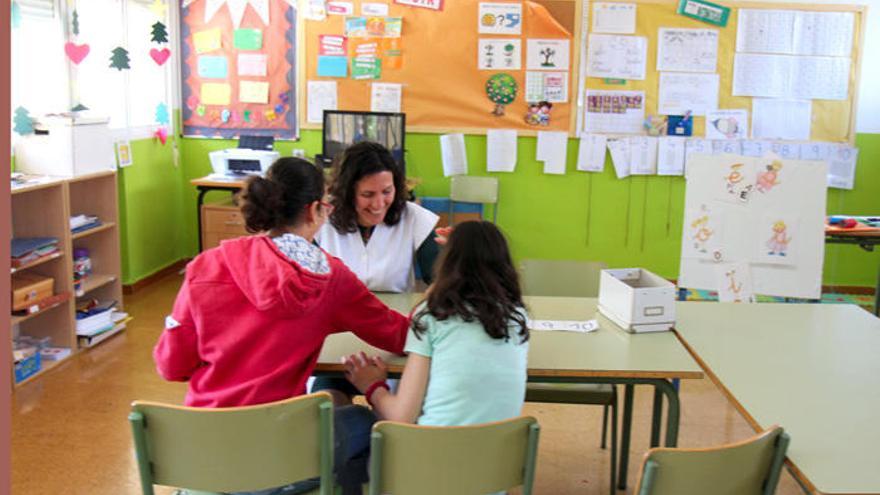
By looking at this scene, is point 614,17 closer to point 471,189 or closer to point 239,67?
point 471,189

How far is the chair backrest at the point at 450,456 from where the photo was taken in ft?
5.28

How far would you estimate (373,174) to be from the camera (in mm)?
2668


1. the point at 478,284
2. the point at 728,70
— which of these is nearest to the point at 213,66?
the point at 728,70

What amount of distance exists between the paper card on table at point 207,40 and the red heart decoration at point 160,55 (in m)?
0.24

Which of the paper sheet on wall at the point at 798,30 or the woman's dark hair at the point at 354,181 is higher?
the paper sheet on wall at the point at 798,30

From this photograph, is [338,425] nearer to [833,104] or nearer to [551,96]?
[551,96]

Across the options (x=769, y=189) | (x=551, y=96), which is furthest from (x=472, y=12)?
(x=769, y=189)

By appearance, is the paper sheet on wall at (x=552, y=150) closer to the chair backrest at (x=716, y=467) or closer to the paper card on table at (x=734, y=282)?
the paper card on table at (x=734, y=282)

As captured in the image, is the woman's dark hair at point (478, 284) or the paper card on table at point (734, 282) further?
the paper card on table at point (734, 282)

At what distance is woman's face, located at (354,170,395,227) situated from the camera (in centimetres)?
267

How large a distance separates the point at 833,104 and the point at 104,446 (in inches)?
196

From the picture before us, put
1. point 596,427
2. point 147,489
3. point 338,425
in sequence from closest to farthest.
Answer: point 147,489
point 338,425
point 596,427

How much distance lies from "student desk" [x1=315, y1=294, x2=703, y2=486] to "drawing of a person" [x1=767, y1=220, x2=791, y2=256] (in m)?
1.08

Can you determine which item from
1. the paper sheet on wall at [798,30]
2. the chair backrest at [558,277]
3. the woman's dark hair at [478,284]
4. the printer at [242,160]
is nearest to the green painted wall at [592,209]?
the printer at [242,160]
